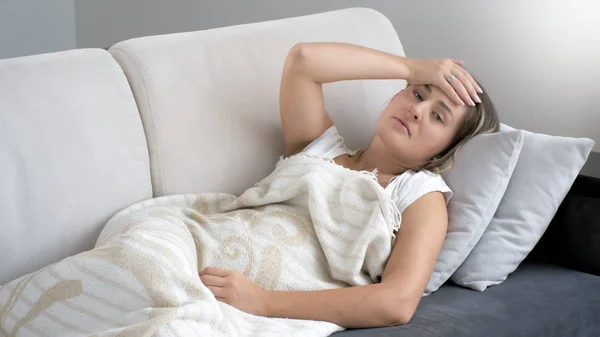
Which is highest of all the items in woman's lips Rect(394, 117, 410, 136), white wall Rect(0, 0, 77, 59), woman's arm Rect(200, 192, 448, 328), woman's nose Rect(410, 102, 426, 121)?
woman's nose Rect(410, 102, 426, 121)

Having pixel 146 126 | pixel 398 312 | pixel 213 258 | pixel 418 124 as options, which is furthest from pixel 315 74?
pixel 398 312

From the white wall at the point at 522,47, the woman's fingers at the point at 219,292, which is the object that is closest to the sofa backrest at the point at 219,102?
the woman's fingers at the point at 219,292

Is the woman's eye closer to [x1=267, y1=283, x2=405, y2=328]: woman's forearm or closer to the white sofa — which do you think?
the white sofa

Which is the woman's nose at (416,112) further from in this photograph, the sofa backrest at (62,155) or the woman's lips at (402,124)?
the sofa backrest at (62,155)

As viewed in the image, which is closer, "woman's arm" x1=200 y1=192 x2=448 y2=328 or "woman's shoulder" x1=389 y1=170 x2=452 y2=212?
"woman's arm" x1=200 y1=192 x2=448 y2=328

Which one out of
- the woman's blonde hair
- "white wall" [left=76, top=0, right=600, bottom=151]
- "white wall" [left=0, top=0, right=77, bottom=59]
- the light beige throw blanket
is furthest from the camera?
"white wall" [left=0, top=0, right=77, bottom=59]

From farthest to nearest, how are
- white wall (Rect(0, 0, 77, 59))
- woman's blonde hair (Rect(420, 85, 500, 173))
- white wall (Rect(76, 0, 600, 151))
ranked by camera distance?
white wall (Rect(0, 0, 77, 59)) < white wall (Rect(76, 0, 600, 151)) < woman's blonde hair (Rect(420, 85, 500, 173))

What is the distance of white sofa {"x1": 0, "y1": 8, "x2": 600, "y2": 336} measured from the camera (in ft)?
5.71

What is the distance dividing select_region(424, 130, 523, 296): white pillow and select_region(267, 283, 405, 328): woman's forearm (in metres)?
0.25

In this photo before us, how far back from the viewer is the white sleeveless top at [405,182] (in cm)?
189

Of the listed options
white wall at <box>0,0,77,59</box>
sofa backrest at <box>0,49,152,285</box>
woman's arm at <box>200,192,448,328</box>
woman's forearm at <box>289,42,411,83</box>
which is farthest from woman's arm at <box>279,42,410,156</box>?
white wall at <box>0,0,77,59</box>

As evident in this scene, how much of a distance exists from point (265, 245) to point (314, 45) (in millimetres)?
526

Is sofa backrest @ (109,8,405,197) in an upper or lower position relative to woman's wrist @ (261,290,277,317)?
upper

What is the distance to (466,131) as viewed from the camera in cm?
204
